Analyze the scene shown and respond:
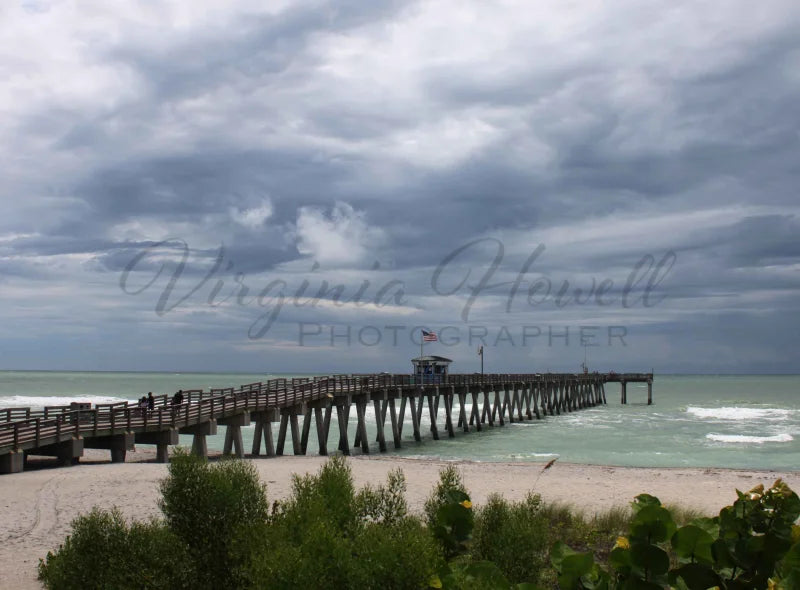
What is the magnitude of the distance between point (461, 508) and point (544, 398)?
67.6 m

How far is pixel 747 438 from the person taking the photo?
162 ft

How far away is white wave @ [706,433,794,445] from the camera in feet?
157

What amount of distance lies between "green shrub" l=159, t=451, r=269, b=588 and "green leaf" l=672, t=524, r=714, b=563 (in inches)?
217

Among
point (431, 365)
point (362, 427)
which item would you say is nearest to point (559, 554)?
point (362, 427)

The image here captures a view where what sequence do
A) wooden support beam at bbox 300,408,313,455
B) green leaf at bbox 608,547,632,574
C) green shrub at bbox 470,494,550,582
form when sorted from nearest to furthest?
green leaf at bbox 608,547,632,574 < green shrub at bbox 470,494,550,582 < wooden support beam at bbox 300,408,313,455

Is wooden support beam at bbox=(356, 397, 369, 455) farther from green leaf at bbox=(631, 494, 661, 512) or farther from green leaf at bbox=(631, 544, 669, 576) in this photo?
green leaf at bbox=(631, 544, 669, 576)

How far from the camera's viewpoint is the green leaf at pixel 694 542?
4.58m

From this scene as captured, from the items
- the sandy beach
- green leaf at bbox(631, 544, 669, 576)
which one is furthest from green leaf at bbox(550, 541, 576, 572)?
the sandy beach

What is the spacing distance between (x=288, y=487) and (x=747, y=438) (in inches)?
1526

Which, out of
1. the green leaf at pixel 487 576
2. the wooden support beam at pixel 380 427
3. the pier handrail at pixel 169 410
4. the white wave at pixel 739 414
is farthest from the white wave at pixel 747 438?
the green leaf at pixel 487 576

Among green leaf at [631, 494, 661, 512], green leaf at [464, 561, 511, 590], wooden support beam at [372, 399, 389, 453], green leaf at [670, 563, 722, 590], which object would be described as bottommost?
wooden support beam at [372, 399, 389, 453]

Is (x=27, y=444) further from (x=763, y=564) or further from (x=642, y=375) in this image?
(x=642, y=375)

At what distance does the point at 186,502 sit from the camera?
29.9 feet

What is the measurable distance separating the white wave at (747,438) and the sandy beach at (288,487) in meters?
18.8
